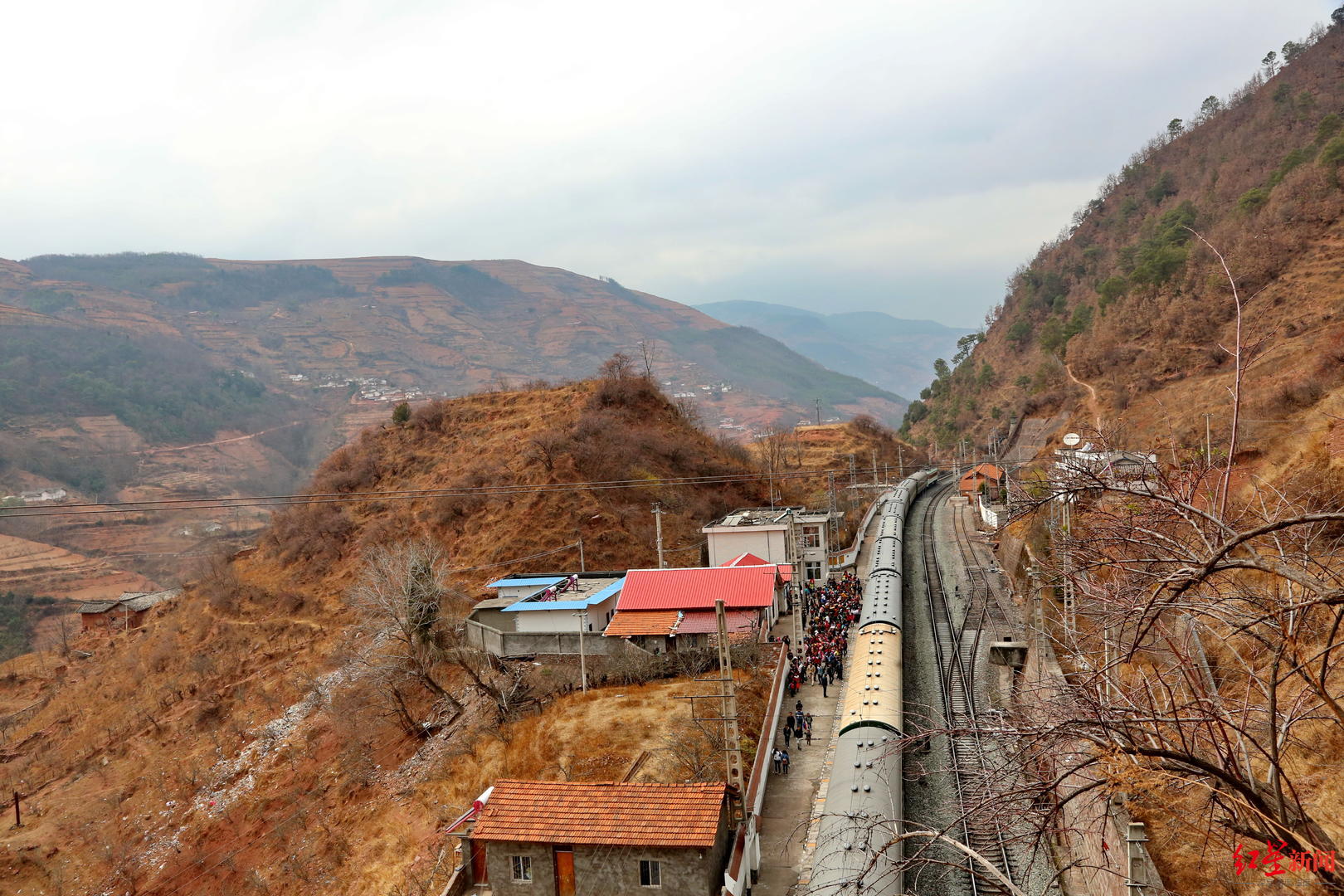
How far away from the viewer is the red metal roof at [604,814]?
17469mm

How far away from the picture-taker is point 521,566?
44000 mm

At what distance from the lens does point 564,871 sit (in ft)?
59.5

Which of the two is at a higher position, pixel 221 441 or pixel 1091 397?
pixel 1091 397

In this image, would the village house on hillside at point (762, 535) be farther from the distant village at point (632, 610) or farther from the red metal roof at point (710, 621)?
the red metal roof at point (710, 621)

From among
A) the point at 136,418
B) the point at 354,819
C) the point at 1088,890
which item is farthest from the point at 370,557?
the point at 136,418

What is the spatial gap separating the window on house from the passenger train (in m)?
13.9

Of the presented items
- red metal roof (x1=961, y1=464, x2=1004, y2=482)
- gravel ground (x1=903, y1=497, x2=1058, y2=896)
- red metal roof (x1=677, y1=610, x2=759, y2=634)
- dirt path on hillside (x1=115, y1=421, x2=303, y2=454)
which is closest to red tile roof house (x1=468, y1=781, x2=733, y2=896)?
gravel ground (x1=903, y1=497, x2=1058, y2=896)

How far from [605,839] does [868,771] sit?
19.7 feet

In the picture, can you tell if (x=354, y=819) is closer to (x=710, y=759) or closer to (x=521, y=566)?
(x=710, y=759)

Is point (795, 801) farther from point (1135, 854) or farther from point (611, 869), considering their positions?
point (1135, 854)

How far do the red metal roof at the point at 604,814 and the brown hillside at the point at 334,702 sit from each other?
199 inches

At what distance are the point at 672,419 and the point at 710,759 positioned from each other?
4076 centimetres

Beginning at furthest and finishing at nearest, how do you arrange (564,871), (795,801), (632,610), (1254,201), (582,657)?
(1254,201)
(632,610)
(582,657)
(795,801)
(564,871)

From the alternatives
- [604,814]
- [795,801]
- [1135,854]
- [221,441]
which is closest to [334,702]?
[604,814]
